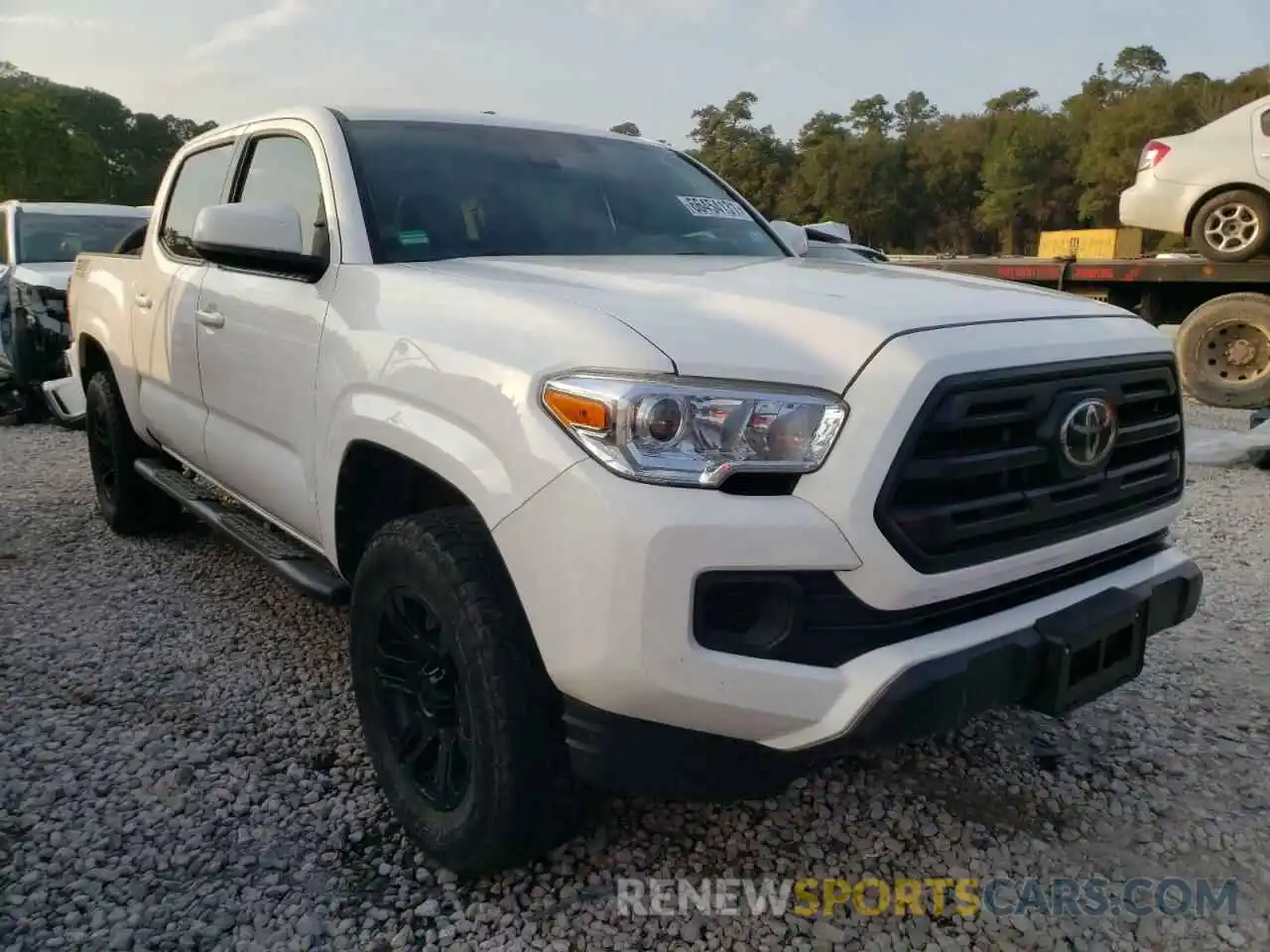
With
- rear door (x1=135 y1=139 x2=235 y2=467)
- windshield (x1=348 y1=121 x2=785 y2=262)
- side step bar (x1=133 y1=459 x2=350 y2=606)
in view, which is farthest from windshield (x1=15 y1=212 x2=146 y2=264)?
windshield (x1=348 y1=121 x2=785 y2=262)

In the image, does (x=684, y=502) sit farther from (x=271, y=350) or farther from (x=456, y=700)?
(x=271, y=350)

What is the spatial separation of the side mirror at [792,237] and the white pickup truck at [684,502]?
746mm

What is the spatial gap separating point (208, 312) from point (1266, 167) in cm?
933

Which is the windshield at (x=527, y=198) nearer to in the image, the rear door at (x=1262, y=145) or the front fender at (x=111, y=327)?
the front fender at (x=111, y=327)

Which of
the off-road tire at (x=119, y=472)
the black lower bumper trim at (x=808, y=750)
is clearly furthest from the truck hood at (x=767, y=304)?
the off-road tire at (x=119, y=472)

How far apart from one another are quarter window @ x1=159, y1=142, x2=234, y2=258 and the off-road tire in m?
0.94

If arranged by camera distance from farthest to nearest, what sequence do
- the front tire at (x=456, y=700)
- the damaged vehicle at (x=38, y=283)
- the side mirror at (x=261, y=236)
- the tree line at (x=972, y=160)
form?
the tree line at (x=972, y=160) < the damaged vehicle at (x=38, y=283) < the side mirror at (x=261, y=236) < the front tire at (x=456, y=700)

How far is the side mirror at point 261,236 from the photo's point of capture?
2.75m

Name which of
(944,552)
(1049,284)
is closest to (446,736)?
(944,552)

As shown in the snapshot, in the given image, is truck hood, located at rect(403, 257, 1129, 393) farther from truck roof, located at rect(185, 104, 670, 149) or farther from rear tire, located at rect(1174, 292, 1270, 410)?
rear tire, located at rect(1174, 292, 1270, 410)

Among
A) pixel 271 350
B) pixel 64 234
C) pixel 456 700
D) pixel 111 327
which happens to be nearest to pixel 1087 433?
pixel 456 700

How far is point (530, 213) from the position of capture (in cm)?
312

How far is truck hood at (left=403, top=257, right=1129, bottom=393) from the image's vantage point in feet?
6.31

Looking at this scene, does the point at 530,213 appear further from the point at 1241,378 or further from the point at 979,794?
the point at 1241,378
